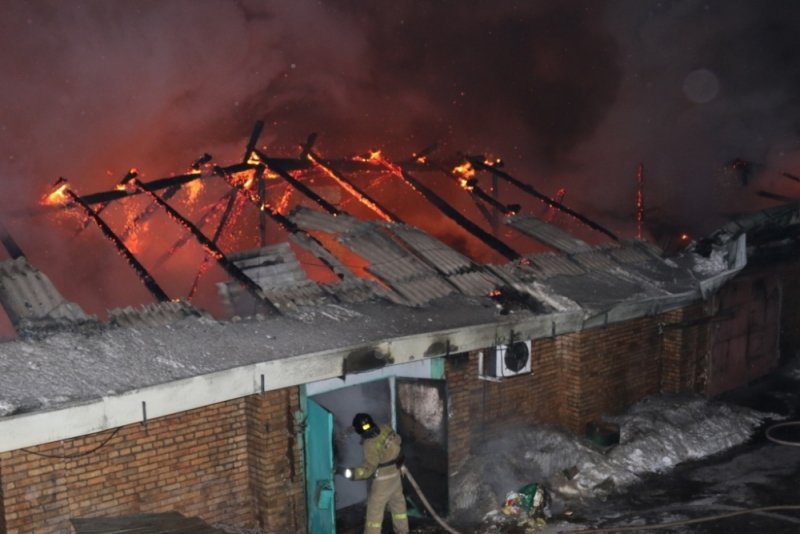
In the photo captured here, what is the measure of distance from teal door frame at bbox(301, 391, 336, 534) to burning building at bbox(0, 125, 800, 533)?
0.07ft

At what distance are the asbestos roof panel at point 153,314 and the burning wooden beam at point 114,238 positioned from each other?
0.18 m

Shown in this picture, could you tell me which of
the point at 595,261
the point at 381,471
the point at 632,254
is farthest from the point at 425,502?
the point at 632,254

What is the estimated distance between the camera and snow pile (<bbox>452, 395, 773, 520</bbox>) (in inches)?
338

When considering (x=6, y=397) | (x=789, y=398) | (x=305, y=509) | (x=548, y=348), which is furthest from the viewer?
(x=789, y=398)

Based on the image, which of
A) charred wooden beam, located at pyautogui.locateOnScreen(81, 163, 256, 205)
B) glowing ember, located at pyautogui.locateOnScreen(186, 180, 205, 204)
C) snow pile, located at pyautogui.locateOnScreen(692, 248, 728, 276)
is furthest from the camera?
glowing ember, located at pyautogui.locateOnScreen(186, 180, 205, 204)

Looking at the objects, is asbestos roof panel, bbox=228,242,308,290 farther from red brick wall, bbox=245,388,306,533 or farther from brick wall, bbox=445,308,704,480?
brick wall, bbox=445,308,704,480

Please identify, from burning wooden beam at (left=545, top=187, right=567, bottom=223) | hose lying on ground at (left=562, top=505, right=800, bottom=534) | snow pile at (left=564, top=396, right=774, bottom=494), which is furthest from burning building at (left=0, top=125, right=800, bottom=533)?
burning wooden beam at (left=545, top=187, right=567, bottom=223)

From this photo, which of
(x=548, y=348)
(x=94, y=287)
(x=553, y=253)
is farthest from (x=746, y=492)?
(x=94, y=287)

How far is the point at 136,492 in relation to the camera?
6.45 metres

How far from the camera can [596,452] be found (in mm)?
9586

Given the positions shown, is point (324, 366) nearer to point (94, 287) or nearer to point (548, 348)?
point (548, 348)

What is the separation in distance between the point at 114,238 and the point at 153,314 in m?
1.58

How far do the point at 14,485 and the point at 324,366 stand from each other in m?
2.84

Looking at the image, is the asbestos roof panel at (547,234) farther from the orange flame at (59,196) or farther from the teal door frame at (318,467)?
the orange flame at (59,196)
